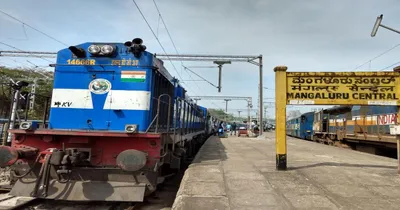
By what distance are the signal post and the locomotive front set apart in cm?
290

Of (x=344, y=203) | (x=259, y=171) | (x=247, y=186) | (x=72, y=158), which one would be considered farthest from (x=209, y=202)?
(x=259, y=171)

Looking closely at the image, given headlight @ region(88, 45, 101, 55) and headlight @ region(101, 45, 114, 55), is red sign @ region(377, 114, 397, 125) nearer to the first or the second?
headlight @ region(101, 45, 114, 55)

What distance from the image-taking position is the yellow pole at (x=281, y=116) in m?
7.16

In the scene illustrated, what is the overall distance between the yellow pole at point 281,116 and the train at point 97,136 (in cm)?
253

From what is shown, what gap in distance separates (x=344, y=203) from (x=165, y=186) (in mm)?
4466

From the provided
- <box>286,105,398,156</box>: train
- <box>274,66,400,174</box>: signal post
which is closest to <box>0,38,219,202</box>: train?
<box>274,66,400,174</box>: signal post

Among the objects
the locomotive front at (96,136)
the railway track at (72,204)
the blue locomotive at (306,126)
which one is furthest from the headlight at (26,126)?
the blue locomotive at (306,126)

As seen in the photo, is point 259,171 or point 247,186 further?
point 259,171

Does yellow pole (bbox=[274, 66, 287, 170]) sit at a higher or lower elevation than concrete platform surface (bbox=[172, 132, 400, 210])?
higher

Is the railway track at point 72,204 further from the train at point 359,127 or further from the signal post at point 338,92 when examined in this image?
the train at point 359,127

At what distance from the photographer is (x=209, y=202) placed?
436cm

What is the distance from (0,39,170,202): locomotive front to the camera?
4.90 m

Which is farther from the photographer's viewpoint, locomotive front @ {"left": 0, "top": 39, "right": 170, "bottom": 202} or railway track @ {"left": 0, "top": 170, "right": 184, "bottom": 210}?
railway track @ {"left": 0, "top": 170, "right": 184, "bottom": 210}

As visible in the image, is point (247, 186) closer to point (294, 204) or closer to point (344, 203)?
point (294, 204)
